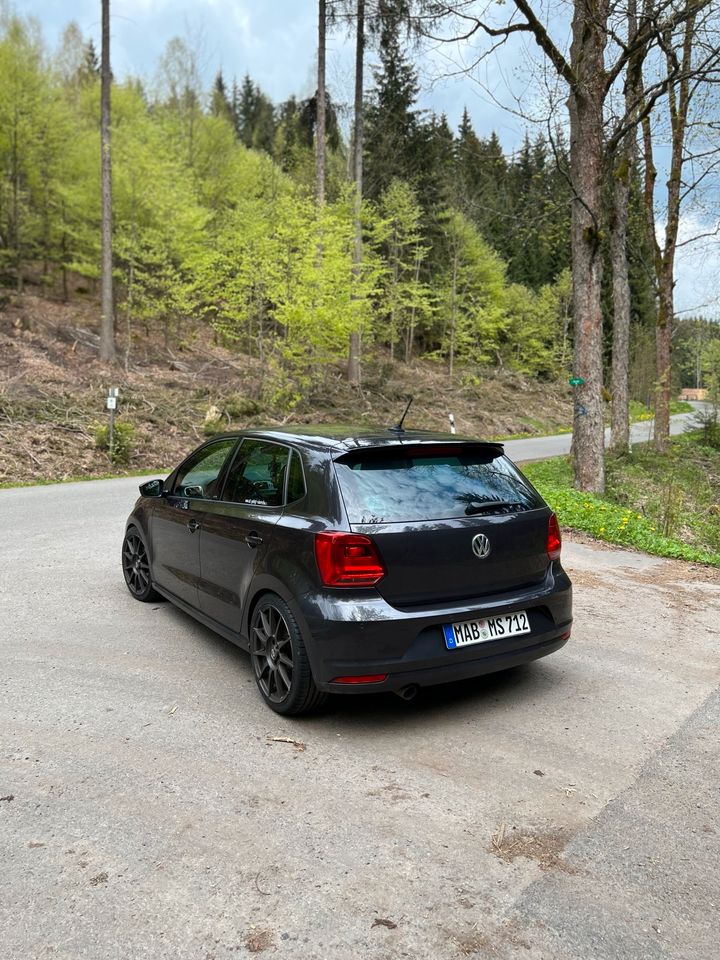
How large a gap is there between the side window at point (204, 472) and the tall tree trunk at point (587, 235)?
7503mm

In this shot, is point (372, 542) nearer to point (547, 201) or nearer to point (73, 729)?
point (73, 729)

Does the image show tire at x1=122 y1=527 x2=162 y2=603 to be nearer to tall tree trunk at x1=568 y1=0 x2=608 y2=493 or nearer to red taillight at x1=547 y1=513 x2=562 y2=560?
red taillight at x1=547 y1=513 x2=562 y2=560

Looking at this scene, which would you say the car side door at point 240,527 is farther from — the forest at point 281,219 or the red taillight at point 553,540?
the forest at point 281,219

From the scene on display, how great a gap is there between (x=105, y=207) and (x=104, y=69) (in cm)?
437

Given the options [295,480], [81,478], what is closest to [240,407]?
[81,478]

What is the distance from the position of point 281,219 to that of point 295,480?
18513 mm

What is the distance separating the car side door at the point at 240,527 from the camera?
4.05 metres

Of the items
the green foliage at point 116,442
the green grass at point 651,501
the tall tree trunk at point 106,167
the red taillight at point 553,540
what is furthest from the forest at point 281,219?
the red taillight at point 553,540

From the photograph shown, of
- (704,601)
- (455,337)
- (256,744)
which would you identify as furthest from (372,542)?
(455,337)

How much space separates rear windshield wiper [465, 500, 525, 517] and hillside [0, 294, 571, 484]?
12207 mm

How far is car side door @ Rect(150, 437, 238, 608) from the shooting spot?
4844mm

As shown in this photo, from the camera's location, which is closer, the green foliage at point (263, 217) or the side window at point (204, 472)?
the side window at point (204, 472)

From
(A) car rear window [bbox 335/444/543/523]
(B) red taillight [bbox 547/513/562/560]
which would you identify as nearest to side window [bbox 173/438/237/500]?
(A) car rear window [bbox 335/444/543/523]

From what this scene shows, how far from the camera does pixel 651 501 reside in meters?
11.9
